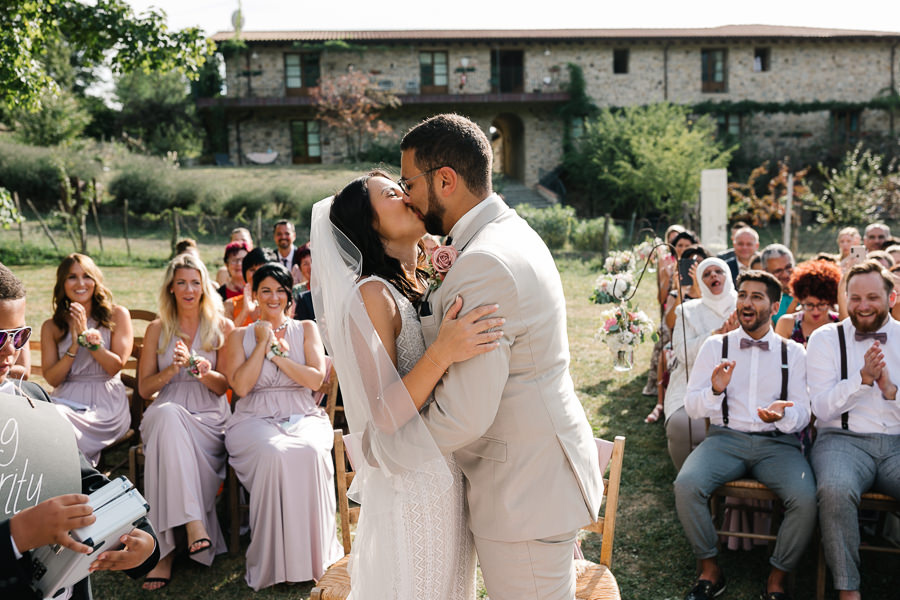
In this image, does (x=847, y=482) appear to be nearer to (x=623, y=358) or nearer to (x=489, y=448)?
(x=623, y=358)

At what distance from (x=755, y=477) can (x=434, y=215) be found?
3.16 m

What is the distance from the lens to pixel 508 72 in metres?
32.8

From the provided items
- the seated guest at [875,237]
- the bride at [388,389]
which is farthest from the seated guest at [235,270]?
the seated guest at [875,237]

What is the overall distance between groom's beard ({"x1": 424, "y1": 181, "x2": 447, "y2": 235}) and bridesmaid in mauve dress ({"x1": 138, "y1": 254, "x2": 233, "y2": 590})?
2.96 metres

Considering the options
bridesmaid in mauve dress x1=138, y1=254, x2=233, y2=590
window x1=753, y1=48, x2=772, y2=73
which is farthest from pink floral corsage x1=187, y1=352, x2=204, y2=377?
window x1=753, y1=48, x2=772, y2=73

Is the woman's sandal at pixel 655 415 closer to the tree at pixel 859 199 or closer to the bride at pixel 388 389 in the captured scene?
the bride at pixel 388 389

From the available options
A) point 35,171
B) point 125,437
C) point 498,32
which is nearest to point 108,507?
point 125,437

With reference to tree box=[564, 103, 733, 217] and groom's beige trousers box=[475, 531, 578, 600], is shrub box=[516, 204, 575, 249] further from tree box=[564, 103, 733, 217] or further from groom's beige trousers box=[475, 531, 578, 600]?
groom's beige trousers box=[475, 531, 578, 600]

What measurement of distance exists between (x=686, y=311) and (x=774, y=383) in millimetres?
1954

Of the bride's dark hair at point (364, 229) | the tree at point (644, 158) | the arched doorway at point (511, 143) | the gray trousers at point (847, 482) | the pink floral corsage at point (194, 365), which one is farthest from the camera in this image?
the arched doorway at point (511, 143)

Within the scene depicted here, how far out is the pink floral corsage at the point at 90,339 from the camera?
16.6 feet

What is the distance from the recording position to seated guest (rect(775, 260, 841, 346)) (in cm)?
546

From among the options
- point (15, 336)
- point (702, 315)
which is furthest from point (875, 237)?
point (15, 336)

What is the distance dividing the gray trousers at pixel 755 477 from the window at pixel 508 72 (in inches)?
1180
